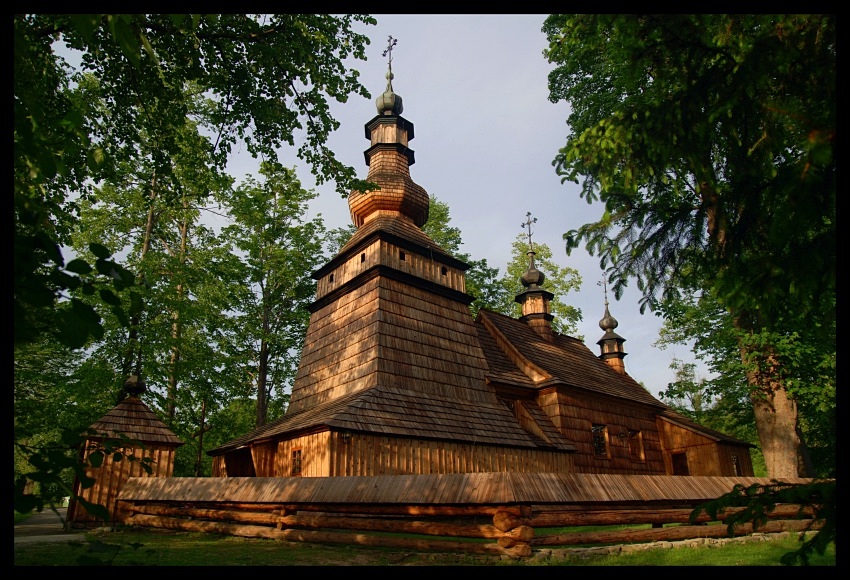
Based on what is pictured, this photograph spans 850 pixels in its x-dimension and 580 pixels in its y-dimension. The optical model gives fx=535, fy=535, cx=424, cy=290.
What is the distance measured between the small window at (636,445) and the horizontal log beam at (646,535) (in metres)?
13.4

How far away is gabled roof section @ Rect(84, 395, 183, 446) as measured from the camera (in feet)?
42.8

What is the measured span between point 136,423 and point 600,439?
16090 mm

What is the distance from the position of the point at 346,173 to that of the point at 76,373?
46.6 ft

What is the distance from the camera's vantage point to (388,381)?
15367 mm

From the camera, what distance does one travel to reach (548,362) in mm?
21812

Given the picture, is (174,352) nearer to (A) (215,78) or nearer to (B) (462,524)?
(A) (215,78)

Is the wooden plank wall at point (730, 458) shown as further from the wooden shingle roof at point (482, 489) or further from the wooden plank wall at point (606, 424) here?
the wooden shingle roof at point (482, 489)

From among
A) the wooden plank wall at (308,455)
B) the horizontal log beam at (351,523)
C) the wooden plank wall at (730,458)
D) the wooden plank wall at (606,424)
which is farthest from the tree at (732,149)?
the wooden plank wall at (730,458)

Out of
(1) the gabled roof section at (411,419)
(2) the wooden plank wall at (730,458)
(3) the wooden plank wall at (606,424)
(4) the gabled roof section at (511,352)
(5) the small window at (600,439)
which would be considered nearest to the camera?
(1) the gabled roof section at (411,419)

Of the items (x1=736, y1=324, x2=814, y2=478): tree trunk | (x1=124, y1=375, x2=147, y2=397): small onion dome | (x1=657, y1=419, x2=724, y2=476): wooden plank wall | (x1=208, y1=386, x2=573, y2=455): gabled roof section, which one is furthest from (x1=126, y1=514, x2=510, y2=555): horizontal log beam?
(x1=657, y1=419, x2=724, y2=476): wooden plank wall

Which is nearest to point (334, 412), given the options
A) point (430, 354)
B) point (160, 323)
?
point (430, 354)

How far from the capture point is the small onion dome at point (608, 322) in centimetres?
3263

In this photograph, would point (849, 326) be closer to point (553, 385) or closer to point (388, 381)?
point (388, 381)

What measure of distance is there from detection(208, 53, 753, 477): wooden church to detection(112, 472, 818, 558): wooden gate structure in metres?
3.47
